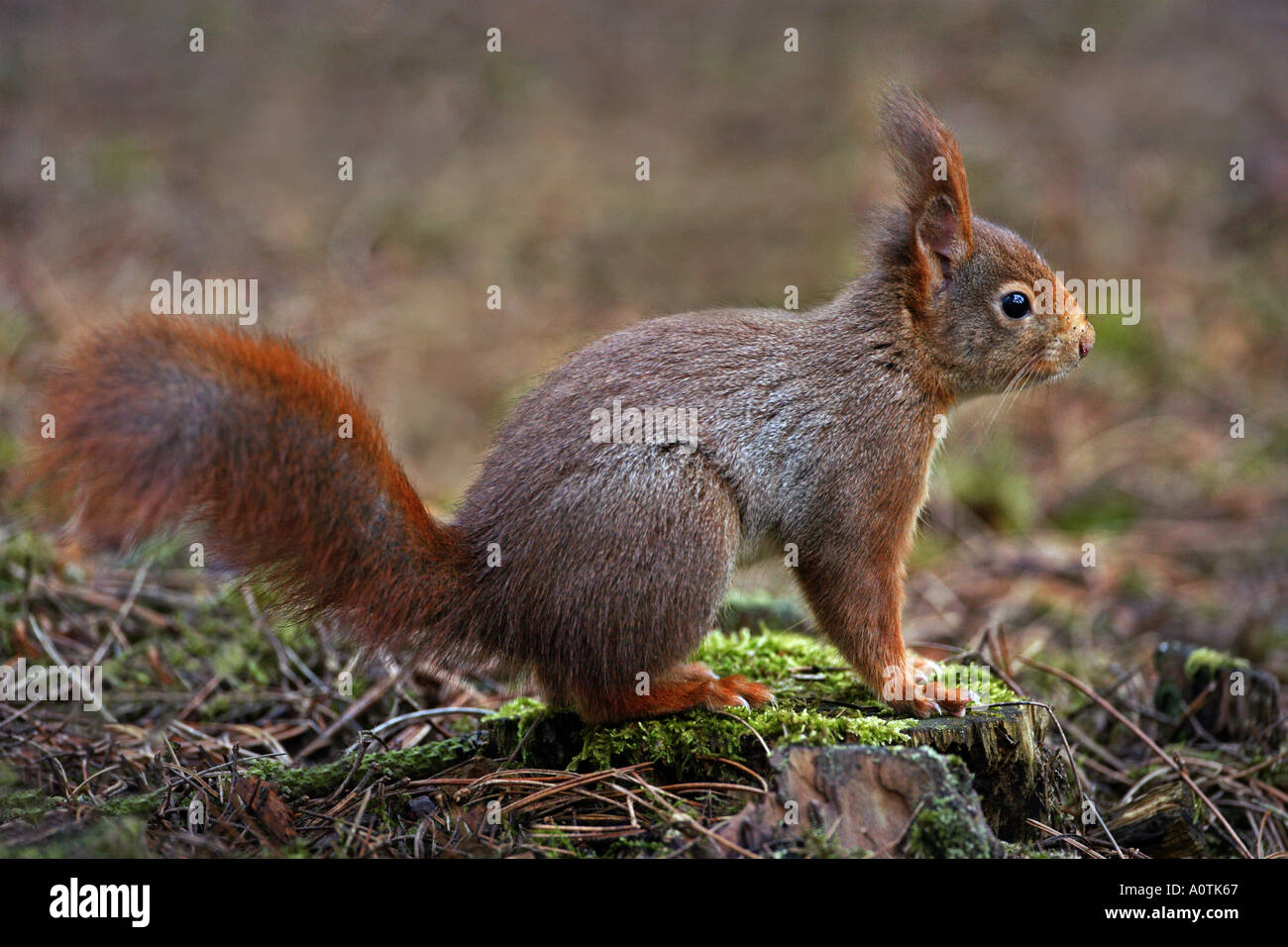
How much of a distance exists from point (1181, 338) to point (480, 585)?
23.6 ft

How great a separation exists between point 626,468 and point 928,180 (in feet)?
4.97

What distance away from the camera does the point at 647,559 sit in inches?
128

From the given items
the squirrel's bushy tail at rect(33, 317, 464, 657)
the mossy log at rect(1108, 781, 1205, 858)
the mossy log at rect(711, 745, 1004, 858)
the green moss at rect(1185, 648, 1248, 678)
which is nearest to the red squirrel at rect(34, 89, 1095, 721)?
the squirrel's bushy tail at rect(33, 317, 464, 657)

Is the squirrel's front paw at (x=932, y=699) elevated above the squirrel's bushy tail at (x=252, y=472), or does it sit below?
below

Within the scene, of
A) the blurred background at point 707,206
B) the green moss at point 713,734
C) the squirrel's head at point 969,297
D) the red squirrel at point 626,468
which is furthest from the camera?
the blurred background at point 707,206

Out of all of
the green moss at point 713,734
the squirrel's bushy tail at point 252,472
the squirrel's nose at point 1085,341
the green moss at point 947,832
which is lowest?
the green moss at point 947,832

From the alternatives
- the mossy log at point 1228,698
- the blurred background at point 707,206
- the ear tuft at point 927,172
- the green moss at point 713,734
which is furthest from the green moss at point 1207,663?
the ear tuft at point 927,172

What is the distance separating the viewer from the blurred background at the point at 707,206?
7004 millimetres

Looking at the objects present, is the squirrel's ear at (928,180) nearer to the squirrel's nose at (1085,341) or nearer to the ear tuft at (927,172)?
the ear tuft at (927,172)

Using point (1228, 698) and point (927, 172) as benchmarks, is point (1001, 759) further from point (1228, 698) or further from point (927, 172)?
point (927, 172)

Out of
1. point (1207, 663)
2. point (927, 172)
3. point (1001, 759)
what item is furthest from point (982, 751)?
point (927, 172)

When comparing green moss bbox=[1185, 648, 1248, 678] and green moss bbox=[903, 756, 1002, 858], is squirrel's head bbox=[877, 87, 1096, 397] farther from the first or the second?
green moss bbox=[903, 756, 1002, 858]

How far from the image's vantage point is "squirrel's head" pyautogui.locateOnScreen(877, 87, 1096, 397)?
395cm
